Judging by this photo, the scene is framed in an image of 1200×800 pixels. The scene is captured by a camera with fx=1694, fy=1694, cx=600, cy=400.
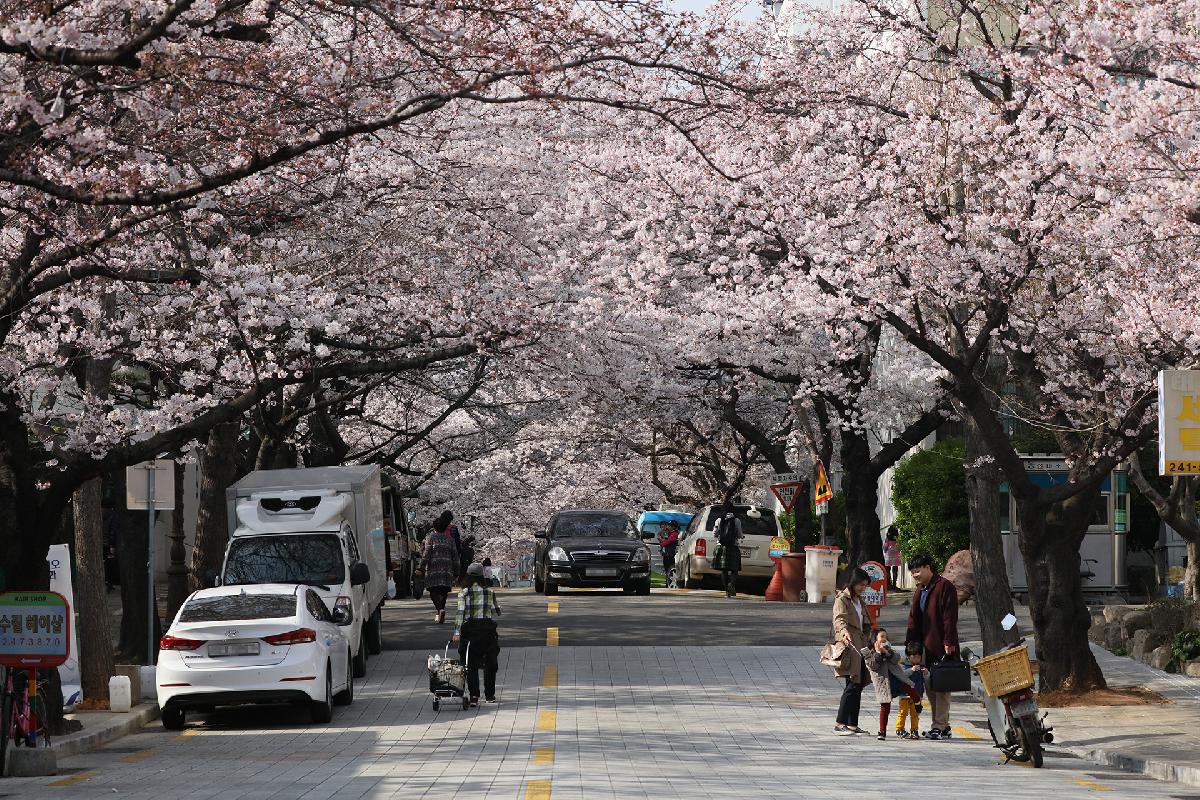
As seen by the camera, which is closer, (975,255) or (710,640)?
(975,255)

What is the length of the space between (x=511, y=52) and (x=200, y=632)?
883cm

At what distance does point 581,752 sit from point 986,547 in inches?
287

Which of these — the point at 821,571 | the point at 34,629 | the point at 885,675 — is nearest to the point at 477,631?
the point at 885,675

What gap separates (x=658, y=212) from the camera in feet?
93.5

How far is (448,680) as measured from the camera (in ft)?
60.9

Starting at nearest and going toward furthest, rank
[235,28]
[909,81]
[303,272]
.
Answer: [235,28]
[303,272]
[909,81]

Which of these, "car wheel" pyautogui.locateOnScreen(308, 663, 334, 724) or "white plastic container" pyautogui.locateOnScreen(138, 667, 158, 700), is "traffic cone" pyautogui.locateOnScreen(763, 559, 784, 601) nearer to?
"white plastic container" pyautogui.locateOnScreen(138, 667, 158, 700)

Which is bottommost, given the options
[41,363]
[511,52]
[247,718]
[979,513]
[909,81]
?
[247,718]

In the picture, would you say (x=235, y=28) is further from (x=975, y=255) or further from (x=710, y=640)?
(x=710, y=640)

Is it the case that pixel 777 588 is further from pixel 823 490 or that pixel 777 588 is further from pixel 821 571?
pixel 823 490

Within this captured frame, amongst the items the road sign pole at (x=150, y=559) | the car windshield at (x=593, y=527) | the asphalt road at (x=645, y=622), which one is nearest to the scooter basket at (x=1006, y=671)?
the asphalt road at (x=645, y=622)

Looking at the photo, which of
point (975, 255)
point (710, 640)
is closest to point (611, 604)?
point (710, 640)

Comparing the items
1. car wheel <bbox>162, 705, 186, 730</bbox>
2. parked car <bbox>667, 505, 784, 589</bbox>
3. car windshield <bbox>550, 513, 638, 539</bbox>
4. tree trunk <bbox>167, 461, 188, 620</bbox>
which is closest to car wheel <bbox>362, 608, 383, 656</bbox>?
tree trunk <bbox>167, 461, 188, 620</bbox>

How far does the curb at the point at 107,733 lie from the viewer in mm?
15964
